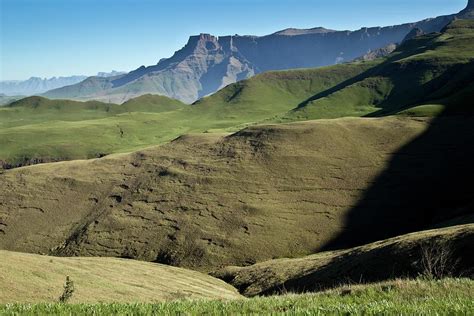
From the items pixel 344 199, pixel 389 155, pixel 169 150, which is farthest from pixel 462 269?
pixel 169 150

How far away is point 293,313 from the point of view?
8.02 metres

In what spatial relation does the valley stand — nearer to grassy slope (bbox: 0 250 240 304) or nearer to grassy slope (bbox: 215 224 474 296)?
grassy slope (bbox: 215 224 474 296)

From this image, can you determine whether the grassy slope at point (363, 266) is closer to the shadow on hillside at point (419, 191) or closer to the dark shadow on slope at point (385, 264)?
the dark shadow on slope at point (385, 264)

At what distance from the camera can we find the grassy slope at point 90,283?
29.9 m

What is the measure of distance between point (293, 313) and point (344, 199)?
75.7 metres

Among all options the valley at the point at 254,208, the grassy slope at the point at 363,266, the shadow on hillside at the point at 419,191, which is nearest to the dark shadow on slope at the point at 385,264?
the grassy slope at the point at 363,266

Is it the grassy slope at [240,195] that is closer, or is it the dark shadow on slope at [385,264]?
the dark shadow on slope at [385,264]

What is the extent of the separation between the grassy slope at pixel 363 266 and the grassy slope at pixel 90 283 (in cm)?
760

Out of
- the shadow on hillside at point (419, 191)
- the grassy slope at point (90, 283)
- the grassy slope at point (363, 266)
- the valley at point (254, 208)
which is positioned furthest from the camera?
the shadow on hillside at point (419, 191)

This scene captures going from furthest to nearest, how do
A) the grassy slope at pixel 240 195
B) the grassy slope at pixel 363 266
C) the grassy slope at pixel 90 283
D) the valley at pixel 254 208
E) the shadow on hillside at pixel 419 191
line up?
the grassy slope at pixel 240 195
the shadow on hillside at pixel 419 191
the valley at pixel 254 208
the grassy slope at pixel 363 266
the grassy slope at pixel 90 283

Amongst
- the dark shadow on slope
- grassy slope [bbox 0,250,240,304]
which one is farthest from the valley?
grassy slope [bbox 0,250,240,304]

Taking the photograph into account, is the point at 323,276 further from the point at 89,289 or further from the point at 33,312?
the point at 33,312

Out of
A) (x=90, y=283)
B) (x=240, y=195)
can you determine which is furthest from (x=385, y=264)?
(x=240, y=195)

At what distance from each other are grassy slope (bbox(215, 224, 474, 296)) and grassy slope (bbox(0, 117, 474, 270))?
16.4 metres
